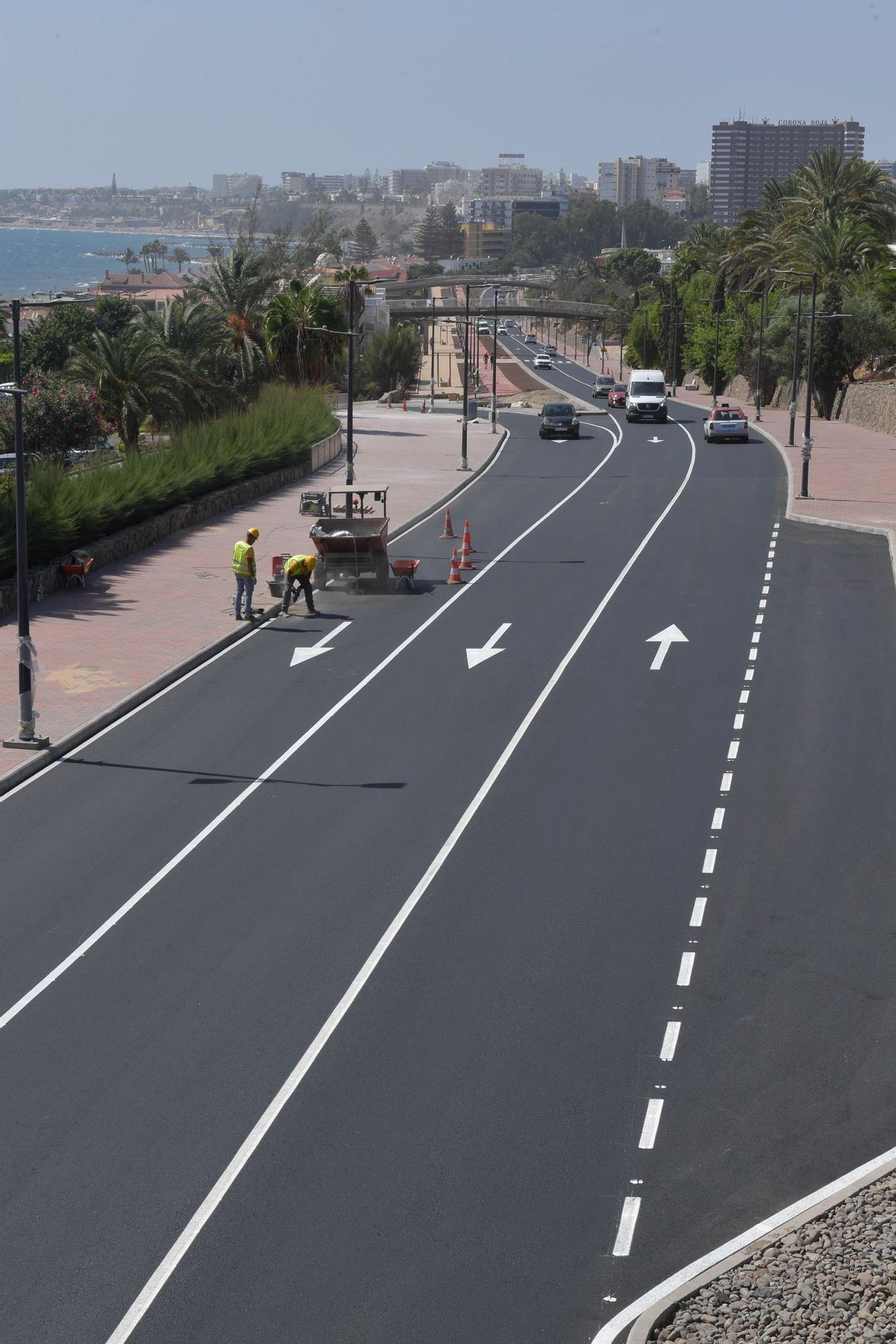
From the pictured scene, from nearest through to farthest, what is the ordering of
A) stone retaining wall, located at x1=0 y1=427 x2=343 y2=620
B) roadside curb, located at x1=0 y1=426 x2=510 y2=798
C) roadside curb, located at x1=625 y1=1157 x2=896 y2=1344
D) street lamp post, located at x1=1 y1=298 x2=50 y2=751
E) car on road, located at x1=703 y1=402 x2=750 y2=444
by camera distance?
roadside curb, located at x1=625 y1=1157 x2=896 y2=1344
roadside curb, located at x1=0 y1=426 x2=510 y2=798
street lamp post, located at x1=1 y1=298 x2=50 y2=751
stone retaining wall, located at x1=0 y1=427 x2=343 y2=620
car on road, located at x1=703 y1=402 x2=750 y2=444

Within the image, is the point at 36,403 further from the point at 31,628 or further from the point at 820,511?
the point at 820,511

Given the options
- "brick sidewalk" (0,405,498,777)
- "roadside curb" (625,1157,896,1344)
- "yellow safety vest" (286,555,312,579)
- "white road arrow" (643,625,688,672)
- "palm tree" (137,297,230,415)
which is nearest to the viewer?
"roadside curb" (625,1157,896,1344)

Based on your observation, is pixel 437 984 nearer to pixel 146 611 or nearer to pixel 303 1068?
pixel 303 1068

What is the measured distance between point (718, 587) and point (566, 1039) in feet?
69.7

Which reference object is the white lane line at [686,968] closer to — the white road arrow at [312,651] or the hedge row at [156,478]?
the white road arrow at [312,651]

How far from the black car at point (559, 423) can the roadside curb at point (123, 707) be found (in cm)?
3678

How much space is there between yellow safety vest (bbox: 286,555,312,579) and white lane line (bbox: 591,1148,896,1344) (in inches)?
819

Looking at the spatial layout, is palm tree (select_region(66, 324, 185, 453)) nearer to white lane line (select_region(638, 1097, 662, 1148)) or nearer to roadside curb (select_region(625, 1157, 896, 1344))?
white lane line (select_region(638, 1097, 662, 1148))

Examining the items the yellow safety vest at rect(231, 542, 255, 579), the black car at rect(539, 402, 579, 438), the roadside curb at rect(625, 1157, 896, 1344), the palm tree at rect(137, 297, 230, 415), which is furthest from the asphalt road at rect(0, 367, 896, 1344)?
the black car at rect(539, 402, 579, 438)

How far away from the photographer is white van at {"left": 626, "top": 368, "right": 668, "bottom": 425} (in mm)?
73562

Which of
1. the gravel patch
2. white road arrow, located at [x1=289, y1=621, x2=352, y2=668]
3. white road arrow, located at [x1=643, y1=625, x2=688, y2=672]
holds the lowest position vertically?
the gravel patch

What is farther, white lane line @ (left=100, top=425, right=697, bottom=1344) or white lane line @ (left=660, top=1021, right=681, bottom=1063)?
white lane line @ (left=660, top=1021, right=681, bottom=1063)

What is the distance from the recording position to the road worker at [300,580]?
103 feet

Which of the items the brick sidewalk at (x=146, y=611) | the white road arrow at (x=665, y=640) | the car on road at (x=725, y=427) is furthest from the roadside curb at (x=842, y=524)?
the car on road at (x=725, y=427)
